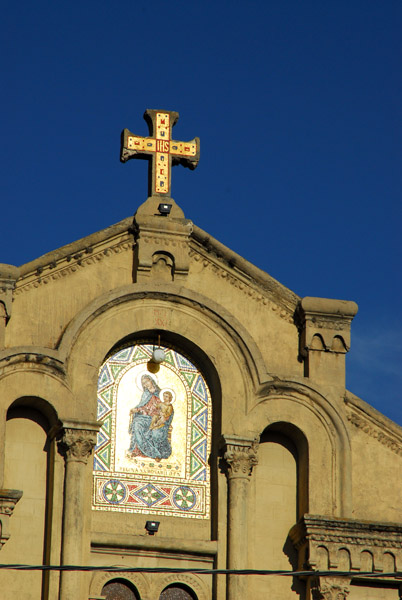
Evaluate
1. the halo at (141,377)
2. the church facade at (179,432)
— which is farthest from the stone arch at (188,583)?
the halo at (141,377)

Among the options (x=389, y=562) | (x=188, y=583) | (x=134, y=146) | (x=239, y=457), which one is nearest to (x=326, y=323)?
(x=239, y=457)

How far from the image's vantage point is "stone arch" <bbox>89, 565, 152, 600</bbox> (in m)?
18.0

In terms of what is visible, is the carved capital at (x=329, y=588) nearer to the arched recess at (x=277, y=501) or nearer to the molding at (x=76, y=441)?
the arched recess at (x=277, y=501)

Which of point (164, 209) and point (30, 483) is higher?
point (164, 209)

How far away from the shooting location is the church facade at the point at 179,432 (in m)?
18.3

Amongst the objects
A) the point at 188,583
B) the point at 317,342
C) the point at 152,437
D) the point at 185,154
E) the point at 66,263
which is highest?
the point at 185,154

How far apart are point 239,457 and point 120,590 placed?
2.77m

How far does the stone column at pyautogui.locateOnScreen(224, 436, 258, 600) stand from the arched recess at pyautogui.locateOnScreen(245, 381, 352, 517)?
1.41 ft

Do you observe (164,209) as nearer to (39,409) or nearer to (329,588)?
(39,409)

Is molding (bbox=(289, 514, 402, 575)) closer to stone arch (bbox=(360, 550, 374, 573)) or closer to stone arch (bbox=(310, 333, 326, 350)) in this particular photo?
stone arch (bbox=(360, 550, 374, 573))

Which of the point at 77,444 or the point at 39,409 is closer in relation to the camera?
the point at 77,444

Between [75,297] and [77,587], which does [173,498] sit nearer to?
[77,587]

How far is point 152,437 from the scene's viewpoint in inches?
763

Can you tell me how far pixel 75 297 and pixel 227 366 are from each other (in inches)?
108
